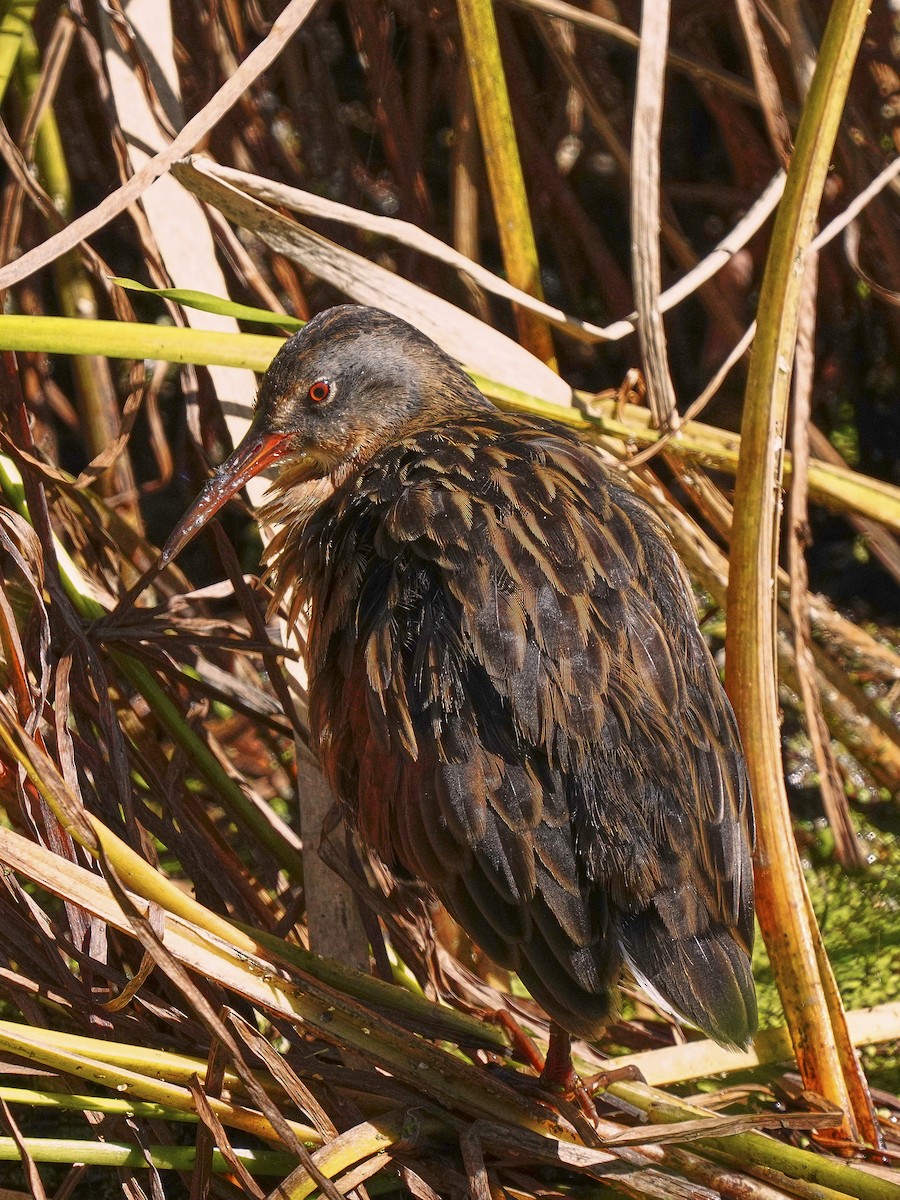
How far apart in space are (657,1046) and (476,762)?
976 millimetres

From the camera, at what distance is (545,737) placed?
178 centimetres

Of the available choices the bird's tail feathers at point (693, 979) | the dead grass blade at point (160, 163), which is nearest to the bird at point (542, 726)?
the bird's tail feathers at point (693, 979)

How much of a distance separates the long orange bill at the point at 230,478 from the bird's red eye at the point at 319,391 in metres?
0.08

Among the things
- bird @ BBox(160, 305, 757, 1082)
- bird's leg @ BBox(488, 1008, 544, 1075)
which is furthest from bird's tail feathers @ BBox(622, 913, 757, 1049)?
bird's leg @ BBox(488, 1008, 544, 1075)

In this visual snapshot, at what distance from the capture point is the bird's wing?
5.80 feet

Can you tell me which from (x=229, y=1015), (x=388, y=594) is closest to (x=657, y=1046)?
(x=229, y=1015)

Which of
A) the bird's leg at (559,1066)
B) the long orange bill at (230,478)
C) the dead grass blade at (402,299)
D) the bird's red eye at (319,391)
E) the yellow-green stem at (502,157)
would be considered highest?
the yellow-green stem at (502,157)

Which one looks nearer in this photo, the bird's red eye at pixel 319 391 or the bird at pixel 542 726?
the bird at pixel 542 726

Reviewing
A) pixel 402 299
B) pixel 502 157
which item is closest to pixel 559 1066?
pixel 402 299

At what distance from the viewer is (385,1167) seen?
1.89 m

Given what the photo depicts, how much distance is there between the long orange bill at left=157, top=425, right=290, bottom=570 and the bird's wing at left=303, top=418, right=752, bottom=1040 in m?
0.32

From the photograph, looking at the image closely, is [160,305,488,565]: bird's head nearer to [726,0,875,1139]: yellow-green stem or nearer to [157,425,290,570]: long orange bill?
[157,425,290,570]: long orange bill

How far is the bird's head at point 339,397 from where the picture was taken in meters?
2.24

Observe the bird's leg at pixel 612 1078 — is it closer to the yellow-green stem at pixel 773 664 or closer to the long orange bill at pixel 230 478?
the yellow-green stem at pixel 773 664
